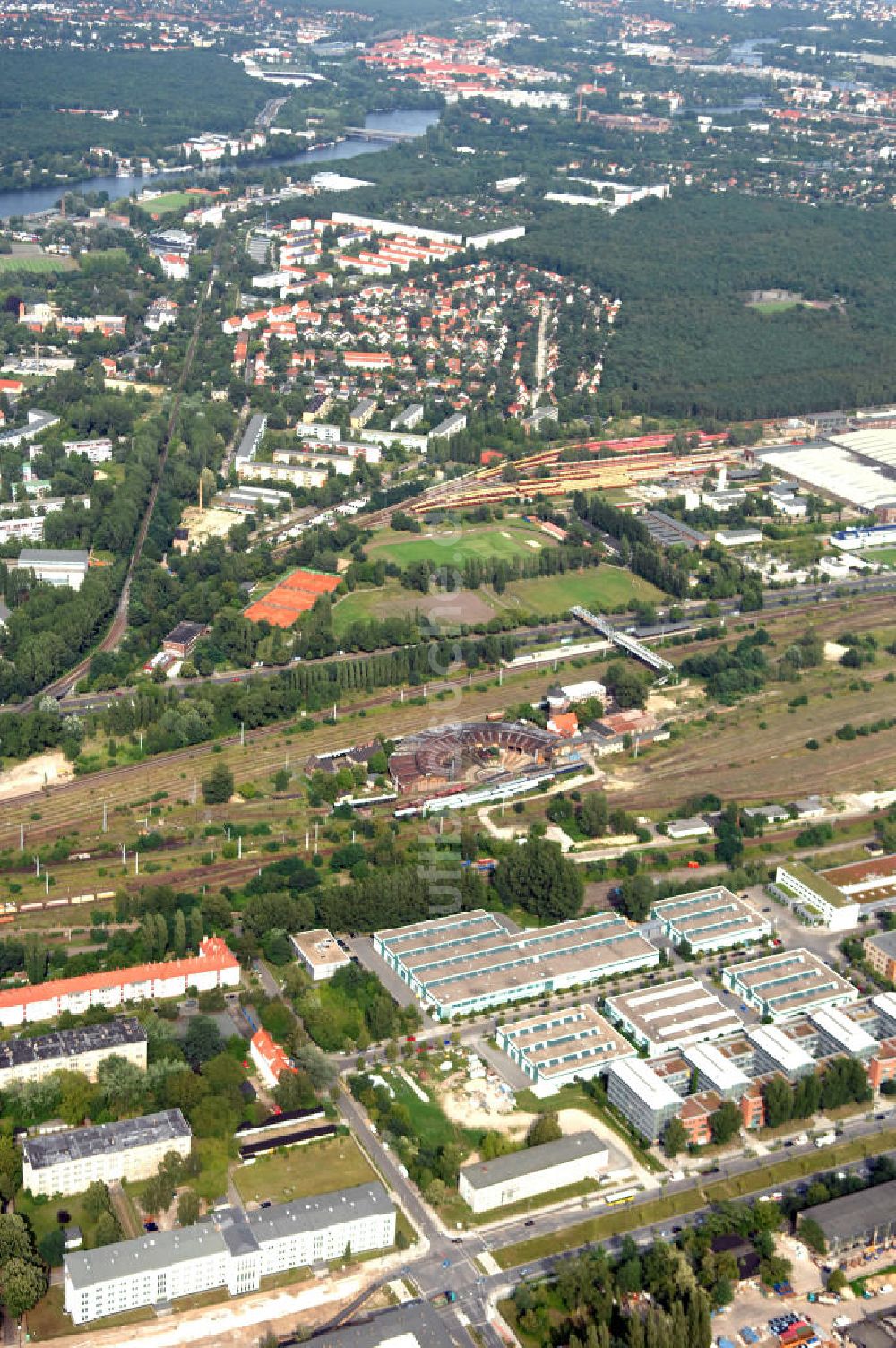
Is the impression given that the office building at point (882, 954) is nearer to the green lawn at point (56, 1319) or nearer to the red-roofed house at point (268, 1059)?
the red-roofed house at point (268, 1059)

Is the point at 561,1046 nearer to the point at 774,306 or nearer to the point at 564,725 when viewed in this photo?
the point at 564,725

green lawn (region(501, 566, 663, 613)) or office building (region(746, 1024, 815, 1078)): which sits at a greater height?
green lawn (region(501, 566, 663, 613))

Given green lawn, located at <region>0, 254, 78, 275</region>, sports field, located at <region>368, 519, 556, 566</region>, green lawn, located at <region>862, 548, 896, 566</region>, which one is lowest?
green lawn, located at <region>862, 548, 896, 566</region>

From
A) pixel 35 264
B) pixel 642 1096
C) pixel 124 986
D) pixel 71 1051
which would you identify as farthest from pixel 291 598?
pixel 35 264

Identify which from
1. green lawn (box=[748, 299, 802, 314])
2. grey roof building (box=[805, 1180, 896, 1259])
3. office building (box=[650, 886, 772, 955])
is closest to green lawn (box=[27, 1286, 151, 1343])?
grey roof building (box=[805, 1180, 896, 1259])

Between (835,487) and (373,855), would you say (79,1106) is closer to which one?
(373,855)

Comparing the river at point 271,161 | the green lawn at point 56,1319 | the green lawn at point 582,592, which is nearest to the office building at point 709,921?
the green lawn at point 56,1319

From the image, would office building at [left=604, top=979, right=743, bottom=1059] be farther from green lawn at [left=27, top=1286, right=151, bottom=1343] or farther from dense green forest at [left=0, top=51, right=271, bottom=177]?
dense green forest at [left=0, top=51, right=271, bottom=177]
